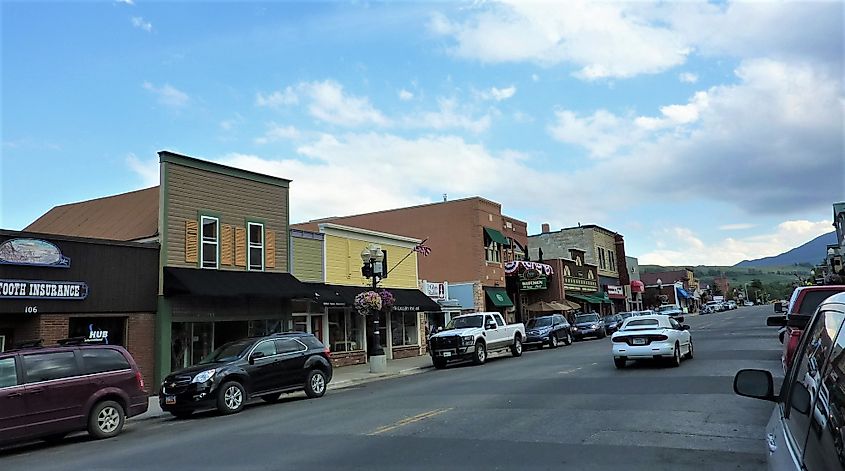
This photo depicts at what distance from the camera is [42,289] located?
55.4ft

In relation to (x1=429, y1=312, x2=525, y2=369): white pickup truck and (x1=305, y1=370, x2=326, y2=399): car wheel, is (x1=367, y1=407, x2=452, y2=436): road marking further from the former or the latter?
(x1=429, y1=312, x2=525, y2=369): white pickup truck

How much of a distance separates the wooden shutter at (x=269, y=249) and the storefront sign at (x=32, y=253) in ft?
23.2

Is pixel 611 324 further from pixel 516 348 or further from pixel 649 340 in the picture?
pixel 649 340

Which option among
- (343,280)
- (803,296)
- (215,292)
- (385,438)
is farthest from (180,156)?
(803,296)

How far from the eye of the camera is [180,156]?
2064 centimetres

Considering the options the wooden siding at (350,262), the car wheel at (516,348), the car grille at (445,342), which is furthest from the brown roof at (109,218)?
the car wheel at (516,348)

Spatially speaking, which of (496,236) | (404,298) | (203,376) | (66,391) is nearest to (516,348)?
(404,298)

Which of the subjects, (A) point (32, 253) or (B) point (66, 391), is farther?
(A) point (32, 253)

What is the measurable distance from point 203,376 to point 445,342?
11703 millimetres

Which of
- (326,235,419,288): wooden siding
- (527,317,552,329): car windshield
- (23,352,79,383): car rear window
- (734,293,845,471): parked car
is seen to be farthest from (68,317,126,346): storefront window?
(527,317,552,329): car windshield

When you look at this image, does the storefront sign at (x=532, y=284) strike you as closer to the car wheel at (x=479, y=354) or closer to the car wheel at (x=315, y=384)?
the car wheel at (x=479, y=354)

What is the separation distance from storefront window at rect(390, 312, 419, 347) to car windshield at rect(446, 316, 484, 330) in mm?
5368

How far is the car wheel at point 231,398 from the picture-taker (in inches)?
557

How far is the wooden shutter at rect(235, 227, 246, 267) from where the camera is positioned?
73.3 ft
